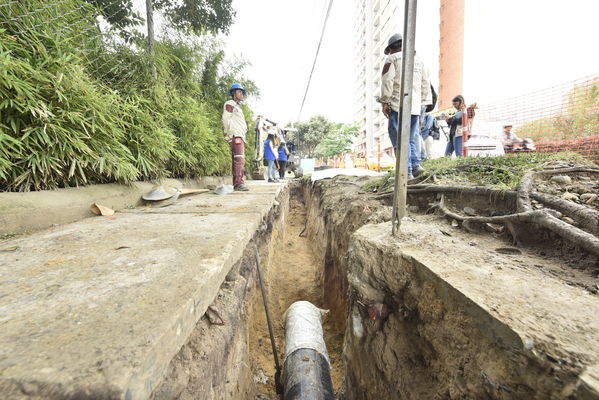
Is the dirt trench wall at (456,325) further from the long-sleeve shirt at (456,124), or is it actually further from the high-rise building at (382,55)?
the high-rise building at (382,55)

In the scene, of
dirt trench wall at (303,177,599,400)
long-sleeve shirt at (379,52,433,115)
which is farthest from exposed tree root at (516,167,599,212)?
long-sleeve shirt at (379,52,433,115)

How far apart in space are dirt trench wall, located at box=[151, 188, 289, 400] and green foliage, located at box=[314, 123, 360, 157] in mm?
29309

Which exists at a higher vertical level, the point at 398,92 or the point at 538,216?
the point at 398,92

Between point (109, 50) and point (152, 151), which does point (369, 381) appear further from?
point (109, 50)

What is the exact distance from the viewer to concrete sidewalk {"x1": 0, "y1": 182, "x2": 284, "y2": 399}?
57 cm

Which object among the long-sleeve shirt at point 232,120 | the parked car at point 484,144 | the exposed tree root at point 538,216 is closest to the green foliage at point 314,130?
the parked car at point 484,144

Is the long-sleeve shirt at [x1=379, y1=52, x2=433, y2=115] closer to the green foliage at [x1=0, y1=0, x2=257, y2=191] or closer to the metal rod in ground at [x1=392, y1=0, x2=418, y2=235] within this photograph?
the metal rod in ground at [x1=392, y1=0, x2=418, y2=235]

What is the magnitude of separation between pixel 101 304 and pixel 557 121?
31.6 feet

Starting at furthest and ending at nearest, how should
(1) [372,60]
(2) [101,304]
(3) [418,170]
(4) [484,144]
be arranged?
(1) [372,60] → (4) [484,144] → (3) [418,170] → (2) [101,304]

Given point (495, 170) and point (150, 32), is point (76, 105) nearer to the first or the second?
point (150, 32)

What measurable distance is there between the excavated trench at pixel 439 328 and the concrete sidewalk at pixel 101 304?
0.85 ft

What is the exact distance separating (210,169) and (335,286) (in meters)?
3.64

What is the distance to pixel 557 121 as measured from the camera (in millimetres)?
6543

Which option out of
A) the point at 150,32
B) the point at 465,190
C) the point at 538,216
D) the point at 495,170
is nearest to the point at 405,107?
the point at 538,216
